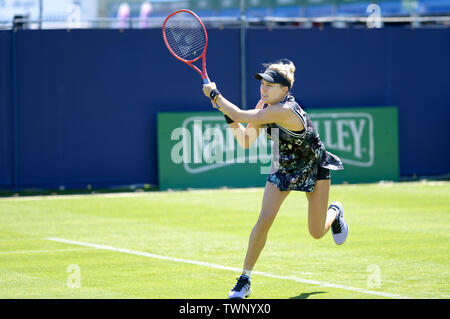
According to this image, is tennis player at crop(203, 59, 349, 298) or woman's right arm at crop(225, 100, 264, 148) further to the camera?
woman's right arm at crop(225, 100, 264, 148)

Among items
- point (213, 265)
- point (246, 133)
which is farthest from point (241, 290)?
point (213, 265)

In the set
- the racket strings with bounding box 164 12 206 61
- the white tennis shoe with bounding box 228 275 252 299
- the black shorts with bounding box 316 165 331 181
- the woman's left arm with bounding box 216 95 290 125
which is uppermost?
the racket strings with bounding box 164 12 206 61

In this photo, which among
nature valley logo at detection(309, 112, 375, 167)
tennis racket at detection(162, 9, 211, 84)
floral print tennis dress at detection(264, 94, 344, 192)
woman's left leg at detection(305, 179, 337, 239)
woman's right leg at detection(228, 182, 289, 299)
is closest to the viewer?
woman's right leg at detection(228, 182, 289, 299)

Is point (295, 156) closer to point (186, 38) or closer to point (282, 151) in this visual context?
point (282, 151)

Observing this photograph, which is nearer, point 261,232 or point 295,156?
point 261,232

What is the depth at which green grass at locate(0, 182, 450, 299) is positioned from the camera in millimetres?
7504

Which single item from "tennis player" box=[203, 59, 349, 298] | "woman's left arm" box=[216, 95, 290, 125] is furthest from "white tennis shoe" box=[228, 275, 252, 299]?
"woman's left arm" box=[216, 95, 290, 125]

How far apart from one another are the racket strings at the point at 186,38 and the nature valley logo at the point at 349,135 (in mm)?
9348

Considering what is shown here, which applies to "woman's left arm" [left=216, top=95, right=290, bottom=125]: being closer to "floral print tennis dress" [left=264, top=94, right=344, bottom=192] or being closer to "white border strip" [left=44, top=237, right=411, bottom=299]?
"floral print tennis dress" [left=264, top=94, right=344, bottom=192]

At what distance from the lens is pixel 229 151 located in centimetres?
1752

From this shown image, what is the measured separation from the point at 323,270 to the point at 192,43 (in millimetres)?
2799

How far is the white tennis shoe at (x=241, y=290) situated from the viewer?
6883mm

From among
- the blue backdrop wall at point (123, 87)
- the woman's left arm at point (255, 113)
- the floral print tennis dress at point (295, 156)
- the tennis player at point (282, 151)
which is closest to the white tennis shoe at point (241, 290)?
the tennis player at point (282, 151)

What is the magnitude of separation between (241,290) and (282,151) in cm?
134
